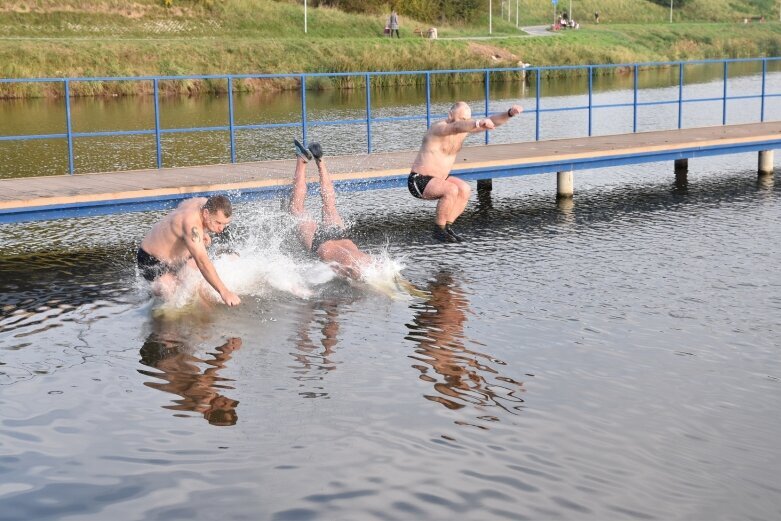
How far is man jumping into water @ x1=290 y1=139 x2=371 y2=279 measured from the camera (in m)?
11.9

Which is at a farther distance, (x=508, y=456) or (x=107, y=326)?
(x=107, y=326)

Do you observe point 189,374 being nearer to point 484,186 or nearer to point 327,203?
point 327,203

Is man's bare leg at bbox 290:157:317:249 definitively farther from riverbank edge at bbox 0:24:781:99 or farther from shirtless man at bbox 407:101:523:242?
riverbank edge at bbox 0:24:781:99

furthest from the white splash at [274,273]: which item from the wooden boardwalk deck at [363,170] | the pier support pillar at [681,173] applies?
the pier support pillar at [681,173]

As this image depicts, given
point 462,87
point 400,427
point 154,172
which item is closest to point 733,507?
point 400,427

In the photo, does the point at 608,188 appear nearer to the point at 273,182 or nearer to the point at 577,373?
the point at 273,182

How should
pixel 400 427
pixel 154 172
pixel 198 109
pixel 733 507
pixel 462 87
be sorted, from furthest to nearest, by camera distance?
pixel 462 87, pixel 198 109, pixel 154 172, pixel 400 427, pixel 733 507

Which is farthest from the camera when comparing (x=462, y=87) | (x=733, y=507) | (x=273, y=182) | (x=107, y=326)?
(x=462, y=87)

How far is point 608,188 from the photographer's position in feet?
62.7

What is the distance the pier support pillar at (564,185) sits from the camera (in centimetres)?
1775

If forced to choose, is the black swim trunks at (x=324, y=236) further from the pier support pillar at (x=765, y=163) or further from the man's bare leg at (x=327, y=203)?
the pier support pillar at (x=765, y=163)

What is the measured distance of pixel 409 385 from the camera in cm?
838

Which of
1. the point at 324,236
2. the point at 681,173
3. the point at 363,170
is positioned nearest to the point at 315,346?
the point at 324,236

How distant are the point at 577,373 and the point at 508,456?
1768mm
